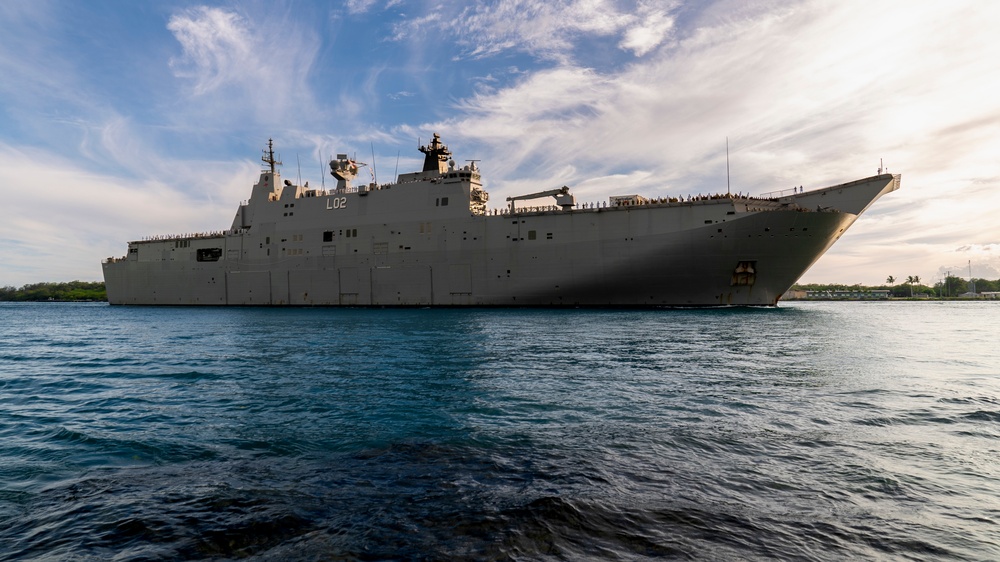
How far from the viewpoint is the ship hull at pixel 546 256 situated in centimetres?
3008

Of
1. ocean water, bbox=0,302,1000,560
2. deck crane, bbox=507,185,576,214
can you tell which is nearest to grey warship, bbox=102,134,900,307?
deck crane, bbox=507,185,576,214

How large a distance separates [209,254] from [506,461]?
50.7 m

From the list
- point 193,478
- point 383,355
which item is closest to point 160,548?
point 193,478

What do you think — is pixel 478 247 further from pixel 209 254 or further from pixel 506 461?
pixel 506 461

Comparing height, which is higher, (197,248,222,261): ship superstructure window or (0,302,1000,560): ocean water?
(197,248,222,261): ship superstructure window

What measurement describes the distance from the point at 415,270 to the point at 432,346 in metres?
22.9

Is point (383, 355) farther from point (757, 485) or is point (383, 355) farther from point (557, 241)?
point (557, 241)

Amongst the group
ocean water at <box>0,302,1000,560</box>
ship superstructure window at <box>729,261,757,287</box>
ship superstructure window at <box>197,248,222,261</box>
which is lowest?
ocean water at <box>0,302,1000,560</box>

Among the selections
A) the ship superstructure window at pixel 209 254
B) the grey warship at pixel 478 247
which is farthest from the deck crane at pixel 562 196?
the ship superstructure window at pixel 209 254

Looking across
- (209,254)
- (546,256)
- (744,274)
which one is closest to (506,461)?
(546,256)

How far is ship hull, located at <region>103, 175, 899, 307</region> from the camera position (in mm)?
30078

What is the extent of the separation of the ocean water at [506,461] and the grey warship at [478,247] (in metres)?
18.4

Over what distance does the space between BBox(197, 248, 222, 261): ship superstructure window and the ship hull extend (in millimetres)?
150

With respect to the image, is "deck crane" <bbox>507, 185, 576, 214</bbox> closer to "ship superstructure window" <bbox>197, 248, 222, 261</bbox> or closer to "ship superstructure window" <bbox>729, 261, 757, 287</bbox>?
"ship superstructure window" <bbox>729, 261, 757, 287</bbox>
